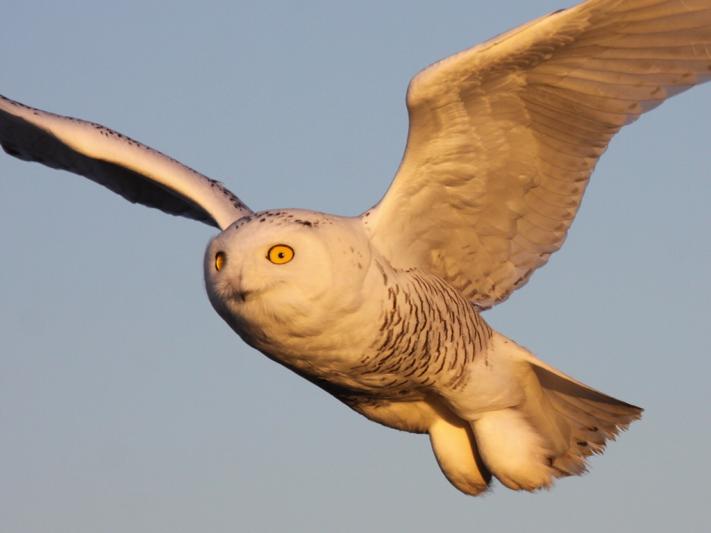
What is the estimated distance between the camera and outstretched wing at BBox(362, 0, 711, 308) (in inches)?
372

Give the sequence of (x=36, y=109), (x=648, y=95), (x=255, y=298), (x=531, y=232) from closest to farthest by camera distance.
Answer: (x=255, y=298)
(x=648, y=95)
(x=531, y=232)
(x=36, y=109)

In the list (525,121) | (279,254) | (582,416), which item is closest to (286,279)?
(279,254)

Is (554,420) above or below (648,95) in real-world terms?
below

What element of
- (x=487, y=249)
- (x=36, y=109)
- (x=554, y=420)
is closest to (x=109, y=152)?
(x=36, y=109)

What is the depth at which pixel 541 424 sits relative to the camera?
10.7 metres

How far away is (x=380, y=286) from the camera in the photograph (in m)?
9.52

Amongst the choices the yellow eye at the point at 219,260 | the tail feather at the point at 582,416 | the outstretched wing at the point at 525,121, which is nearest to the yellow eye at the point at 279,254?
the yellow eye at the point at 219,260

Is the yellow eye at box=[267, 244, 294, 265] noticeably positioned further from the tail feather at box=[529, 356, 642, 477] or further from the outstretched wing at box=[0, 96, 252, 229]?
the tail feather at box=[529, 356, 642, 477]

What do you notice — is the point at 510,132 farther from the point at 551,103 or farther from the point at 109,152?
the point at 109,152

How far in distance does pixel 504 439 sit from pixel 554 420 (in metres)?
0.48

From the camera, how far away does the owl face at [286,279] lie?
356 inches

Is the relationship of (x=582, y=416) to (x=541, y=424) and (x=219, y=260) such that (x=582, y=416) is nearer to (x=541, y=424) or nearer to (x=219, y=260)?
(x=541, y=424)

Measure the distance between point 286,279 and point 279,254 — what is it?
5.2 inches

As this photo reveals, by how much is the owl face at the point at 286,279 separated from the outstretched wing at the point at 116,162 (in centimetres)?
158
